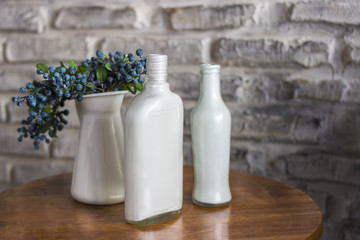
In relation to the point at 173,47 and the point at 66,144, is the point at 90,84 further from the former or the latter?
the point at 66,144

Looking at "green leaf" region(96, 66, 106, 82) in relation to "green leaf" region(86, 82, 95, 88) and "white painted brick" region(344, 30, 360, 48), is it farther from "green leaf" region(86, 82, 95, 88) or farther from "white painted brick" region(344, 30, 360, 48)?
"white painted brick" region(344, 30, 360, 48)

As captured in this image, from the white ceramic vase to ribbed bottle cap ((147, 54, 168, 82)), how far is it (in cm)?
10

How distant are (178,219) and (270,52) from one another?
59cm

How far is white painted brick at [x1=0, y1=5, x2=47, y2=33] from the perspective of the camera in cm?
123

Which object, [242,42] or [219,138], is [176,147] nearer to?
[219,138]

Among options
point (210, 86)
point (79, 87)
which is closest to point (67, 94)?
point (79, 87)

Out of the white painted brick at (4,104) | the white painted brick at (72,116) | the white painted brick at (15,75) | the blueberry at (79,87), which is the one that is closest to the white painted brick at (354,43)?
the blueberry at (79,87)

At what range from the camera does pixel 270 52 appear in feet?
3.56

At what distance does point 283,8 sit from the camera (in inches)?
42.0

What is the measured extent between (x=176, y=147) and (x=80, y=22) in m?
0.69

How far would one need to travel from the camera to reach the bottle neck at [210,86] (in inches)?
28.8

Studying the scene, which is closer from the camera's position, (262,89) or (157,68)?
(157,68)

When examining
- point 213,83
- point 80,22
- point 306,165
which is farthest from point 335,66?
point 80,22

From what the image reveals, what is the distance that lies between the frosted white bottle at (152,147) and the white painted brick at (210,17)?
49 cm
